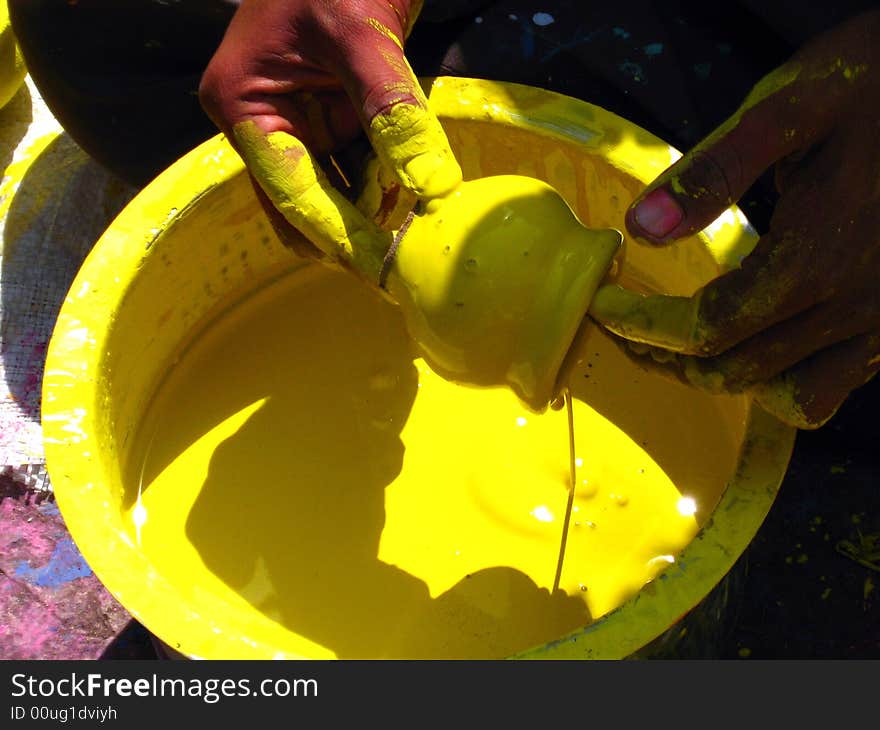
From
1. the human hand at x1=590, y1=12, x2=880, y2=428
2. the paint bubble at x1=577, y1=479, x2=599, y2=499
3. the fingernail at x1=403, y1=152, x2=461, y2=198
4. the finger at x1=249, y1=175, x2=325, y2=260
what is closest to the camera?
the human hand at x1=590, y1=12, x2=880, y2=428

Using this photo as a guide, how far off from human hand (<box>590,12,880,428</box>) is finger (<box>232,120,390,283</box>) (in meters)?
0.29

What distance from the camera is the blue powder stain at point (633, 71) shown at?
145cm

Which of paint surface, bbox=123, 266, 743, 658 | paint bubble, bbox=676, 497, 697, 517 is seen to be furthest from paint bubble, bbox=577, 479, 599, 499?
paint bubble, bbox=676, 497, 697, 517

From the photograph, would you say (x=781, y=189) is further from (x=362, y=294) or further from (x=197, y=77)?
(x=197, y=77)

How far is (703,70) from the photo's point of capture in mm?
1444

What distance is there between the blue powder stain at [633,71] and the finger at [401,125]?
0.54 metres

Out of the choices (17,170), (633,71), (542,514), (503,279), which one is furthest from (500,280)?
(17,170)

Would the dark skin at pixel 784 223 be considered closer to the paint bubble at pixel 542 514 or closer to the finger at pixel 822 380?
the finger at pixel 822 380

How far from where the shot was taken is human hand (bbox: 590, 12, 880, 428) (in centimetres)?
90

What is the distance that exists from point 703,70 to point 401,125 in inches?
25.2

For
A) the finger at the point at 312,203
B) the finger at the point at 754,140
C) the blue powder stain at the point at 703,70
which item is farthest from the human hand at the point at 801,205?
the blue powder stain at the point at 703,70

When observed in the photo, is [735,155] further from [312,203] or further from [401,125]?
[312,203]

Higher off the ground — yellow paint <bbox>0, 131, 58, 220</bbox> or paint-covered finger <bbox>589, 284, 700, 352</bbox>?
paint-covered finger <bbox>589, 284, 700, 352</bbox>

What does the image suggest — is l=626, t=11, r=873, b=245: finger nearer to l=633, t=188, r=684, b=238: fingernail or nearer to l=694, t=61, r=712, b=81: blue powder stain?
l=633, t=188, r=684, b=238: fingernail
